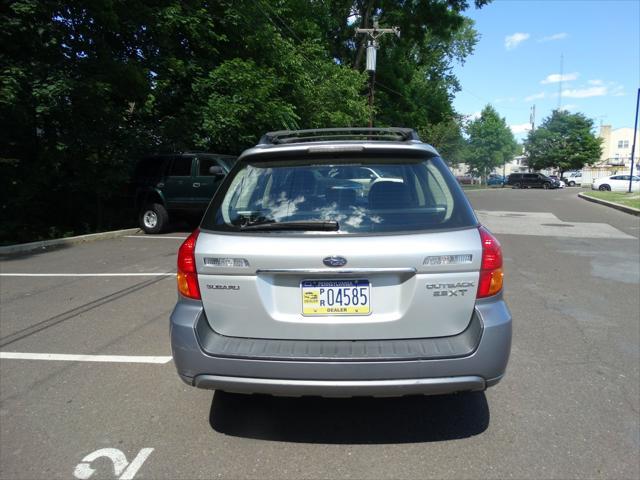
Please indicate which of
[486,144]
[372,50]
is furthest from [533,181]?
[486,144]

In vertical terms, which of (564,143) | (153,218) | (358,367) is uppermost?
(564,143)

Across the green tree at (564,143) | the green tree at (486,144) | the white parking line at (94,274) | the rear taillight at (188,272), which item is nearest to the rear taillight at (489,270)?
the rear taillight at (188,272)

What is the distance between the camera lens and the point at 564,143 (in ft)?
219

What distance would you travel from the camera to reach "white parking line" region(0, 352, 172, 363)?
168 inches

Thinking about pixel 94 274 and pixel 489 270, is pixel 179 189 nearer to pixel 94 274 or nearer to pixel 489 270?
pixel 94 274

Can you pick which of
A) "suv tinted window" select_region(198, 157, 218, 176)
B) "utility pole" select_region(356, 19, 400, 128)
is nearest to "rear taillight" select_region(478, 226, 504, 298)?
"suv tinted window" select_region(198, 157, 218, 176)

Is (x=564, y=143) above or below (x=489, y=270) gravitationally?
above

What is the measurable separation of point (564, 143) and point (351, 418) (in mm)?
72582

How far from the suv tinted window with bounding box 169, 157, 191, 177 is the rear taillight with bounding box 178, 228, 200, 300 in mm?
10254

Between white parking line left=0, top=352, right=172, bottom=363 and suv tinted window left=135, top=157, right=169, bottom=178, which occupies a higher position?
suv tinted window left=135, top=157, right=169, bottom=178

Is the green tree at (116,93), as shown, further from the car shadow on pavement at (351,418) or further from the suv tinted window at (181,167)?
the car shadow on pavement at (351,418)

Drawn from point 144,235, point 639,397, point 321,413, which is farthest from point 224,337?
point 144,235

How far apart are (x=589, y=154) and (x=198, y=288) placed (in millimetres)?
72713

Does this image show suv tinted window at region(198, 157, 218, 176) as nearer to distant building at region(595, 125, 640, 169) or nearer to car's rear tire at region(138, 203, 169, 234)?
car's rear tire at region(138, 203, 169, 234)
